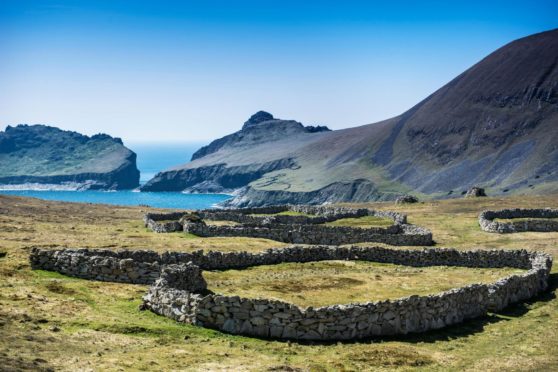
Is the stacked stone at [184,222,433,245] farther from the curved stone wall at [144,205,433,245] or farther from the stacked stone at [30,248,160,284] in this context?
the stacked stone at [30,248,160,284]

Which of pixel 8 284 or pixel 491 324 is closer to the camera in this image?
pixel 8 284

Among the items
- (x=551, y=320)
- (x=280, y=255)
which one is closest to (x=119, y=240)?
(x=280, y=255)

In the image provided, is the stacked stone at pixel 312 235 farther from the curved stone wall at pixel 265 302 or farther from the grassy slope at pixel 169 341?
the grassy slope at pixel 169 341

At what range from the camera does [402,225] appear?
6612cm

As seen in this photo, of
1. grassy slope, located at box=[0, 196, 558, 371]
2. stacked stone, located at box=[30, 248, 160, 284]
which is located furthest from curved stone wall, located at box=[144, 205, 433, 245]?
stacked stone, located at box=[30, 248, 160, 284]

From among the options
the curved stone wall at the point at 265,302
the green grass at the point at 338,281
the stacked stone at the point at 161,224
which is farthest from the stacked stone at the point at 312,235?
the curved stone wall at the point at 265,302

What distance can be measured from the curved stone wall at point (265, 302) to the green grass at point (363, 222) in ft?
102

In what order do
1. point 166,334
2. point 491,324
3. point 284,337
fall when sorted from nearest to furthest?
1. point 166,334
2. point 284,337
3. point 491,324

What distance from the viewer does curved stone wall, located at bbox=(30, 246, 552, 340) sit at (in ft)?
80.3

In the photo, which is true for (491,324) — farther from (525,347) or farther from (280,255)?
(280,255)

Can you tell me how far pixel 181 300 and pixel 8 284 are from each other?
26.0ft

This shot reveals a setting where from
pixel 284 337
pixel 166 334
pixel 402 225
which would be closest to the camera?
pixel 166 334

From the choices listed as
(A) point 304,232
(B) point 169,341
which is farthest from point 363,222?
(B) point 169,341

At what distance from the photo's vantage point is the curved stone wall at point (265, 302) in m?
24.5
